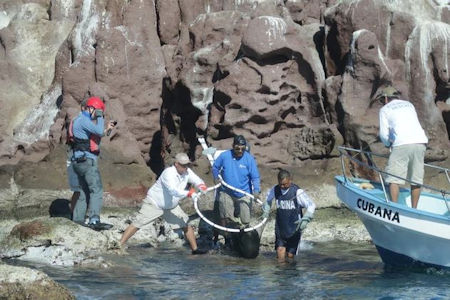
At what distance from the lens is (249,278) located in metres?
12.8

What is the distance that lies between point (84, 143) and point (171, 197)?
188cm

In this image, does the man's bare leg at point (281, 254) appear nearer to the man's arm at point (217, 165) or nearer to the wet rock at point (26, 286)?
the man's arm at point (217, 165)

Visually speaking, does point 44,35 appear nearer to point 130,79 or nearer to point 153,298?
point 130,79

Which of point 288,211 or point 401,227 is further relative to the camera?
point 288,211

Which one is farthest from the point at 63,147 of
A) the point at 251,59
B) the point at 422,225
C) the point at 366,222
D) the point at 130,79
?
the point at 422,225

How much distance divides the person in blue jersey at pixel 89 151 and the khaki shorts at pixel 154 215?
103 cm

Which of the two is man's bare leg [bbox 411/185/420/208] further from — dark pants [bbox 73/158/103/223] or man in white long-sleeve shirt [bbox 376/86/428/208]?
dark pants [bbox 73/158/103/223]

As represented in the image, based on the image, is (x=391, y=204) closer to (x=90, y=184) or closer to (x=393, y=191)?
(x=393, y=191)

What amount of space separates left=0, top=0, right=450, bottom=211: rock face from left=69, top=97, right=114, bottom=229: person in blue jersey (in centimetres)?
303

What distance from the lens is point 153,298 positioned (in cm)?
1156

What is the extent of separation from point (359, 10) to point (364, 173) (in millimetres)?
3713

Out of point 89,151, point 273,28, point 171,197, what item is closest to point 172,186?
point 171,197

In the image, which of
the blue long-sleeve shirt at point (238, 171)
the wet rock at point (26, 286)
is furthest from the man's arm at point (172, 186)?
the wet rock at point (26, 286)

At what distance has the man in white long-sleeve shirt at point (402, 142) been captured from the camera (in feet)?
43.2
